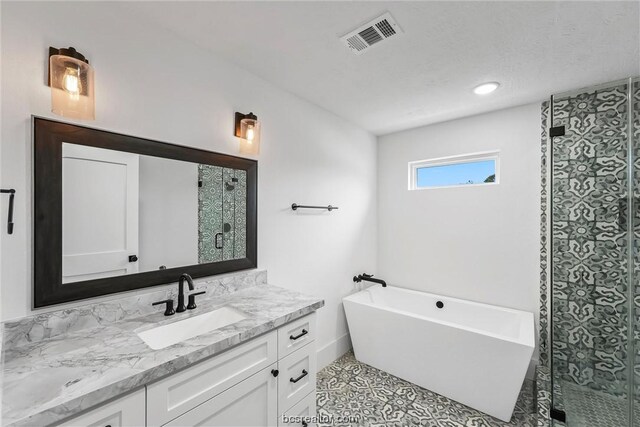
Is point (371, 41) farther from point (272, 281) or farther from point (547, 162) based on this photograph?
point (547, 162)

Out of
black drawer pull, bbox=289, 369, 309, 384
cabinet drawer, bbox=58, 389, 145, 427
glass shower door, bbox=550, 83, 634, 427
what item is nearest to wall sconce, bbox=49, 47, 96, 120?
cabinet drawer, bbox=58, 389, 145, 427

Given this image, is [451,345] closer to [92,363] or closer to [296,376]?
[296,376]

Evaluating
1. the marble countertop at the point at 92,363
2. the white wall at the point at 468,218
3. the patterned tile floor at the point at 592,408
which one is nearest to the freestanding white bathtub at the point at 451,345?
the white wall at the point at 468,218

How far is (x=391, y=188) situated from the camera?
3363 millimetres

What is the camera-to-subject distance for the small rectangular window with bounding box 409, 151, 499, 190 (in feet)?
9.02

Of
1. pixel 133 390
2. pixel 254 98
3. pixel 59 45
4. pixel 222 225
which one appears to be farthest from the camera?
pixel 254 98

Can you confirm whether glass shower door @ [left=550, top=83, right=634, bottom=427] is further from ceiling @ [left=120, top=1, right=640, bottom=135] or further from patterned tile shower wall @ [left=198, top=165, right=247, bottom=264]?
patterned tile shower wall @ [left=198, top=165, right=247, bottom=264]

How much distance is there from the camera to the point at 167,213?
1599mm

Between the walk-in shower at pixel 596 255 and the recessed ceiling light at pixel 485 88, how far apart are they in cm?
46

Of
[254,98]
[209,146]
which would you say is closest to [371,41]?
[254,98]

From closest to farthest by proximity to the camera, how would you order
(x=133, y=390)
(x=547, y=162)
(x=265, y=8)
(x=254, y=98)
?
(x=133, y=390) < (x=265, y=8) < (x=254, y=98) < (x=547, y=162)

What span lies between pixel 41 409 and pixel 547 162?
342 cm

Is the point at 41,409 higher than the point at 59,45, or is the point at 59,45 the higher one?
the point at 59,45

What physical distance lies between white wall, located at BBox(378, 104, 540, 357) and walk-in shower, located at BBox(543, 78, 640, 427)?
67 cm
